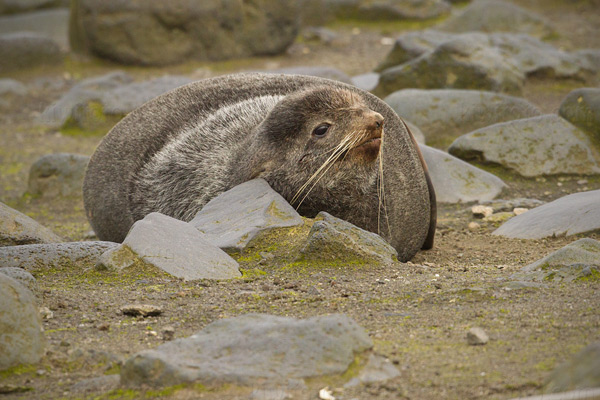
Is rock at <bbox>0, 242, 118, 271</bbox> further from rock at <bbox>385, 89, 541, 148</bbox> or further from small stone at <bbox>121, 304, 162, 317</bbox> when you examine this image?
rock at <bbox>385, 89, 541, 148</bbox>

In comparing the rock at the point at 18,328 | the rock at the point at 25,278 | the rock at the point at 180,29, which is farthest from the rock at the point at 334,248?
the rock at the point at 180,29

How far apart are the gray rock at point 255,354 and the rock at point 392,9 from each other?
51.7 feet

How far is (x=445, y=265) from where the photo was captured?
5.21 m

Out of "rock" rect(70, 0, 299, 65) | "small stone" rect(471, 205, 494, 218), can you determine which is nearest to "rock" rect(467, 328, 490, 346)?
"small stone" rect(471, 205, 494, 218)

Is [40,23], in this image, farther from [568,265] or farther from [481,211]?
[568,265]

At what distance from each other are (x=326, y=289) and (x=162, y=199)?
7.28 ft

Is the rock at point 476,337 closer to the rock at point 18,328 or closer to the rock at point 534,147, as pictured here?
the rock at point 18,328

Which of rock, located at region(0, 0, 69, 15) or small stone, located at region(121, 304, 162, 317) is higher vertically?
small stone, located at region(121, 304, 162, 317)

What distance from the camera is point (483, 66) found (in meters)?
10.7

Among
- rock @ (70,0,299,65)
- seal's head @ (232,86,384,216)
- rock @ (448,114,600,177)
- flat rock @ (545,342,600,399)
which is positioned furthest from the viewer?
rock @ (70,0,299,65)

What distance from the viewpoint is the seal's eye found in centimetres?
536

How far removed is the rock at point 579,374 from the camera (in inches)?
101

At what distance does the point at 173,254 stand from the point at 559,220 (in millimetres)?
2769

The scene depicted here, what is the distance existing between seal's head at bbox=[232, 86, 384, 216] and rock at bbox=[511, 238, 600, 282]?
1.34 m
